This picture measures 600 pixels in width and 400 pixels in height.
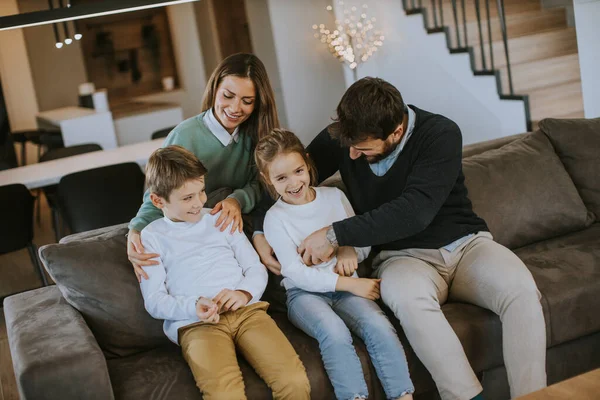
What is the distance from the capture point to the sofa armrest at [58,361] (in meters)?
1.94

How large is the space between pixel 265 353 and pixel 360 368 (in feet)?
0.92

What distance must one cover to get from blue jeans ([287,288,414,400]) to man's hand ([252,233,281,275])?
0.67 ft

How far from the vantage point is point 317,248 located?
2297mm

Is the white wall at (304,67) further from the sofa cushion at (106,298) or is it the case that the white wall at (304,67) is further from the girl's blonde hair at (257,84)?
the sofa cushion at (106,298)

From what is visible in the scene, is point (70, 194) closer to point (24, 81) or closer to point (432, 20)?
point (432, 20)

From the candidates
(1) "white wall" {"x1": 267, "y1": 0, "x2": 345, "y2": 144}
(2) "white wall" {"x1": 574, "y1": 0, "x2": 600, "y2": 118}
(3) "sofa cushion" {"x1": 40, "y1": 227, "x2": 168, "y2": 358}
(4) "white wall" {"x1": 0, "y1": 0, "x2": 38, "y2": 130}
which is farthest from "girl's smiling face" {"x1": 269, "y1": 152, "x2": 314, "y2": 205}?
(4) "white wall" {"x1": 0, "y1": 0, "x2": 38, "y2": 130}

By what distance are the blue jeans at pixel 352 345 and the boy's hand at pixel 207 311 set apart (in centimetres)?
28

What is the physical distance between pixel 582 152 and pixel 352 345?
1.40m

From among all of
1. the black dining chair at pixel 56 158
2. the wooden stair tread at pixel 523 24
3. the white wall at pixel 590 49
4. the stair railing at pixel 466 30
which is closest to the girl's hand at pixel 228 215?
the white wall at pixel 590 49

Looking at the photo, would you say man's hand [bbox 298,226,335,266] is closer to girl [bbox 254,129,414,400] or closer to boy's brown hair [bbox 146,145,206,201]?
girl [bbox 254,129,414,400]

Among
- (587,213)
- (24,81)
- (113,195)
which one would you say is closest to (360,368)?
(587,213)

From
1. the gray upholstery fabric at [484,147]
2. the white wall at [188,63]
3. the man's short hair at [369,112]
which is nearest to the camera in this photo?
the man's short hair at [369,112]

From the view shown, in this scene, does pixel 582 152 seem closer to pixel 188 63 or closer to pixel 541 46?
pixel 541 46

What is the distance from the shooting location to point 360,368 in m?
2.12
